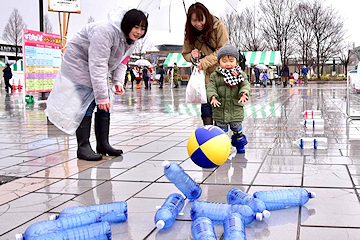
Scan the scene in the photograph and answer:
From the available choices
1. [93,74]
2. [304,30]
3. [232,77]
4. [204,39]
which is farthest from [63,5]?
[304,30]

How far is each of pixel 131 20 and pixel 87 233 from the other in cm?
290

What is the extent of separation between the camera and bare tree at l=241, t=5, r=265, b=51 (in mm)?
55500

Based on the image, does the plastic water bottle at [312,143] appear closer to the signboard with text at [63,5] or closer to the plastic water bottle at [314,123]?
the plastic water bottle at [314,123]

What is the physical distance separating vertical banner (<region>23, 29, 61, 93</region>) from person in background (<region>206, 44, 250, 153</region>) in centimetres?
952

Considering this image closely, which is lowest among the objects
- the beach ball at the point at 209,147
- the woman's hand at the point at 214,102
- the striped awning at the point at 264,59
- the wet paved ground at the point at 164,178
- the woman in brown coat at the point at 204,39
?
the wet paved ground at the point at 164,178

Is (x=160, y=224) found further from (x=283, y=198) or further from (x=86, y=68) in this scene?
(x=86, y=68)

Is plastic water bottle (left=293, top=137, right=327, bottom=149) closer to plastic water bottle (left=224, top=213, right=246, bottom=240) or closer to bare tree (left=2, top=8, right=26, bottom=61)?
plastic water bottle (left=224, top=213, right=246, bottom=240)

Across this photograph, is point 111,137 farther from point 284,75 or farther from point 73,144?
point 284,75

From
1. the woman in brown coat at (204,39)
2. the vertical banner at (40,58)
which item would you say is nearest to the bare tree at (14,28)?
the vertical banner at (40,58)

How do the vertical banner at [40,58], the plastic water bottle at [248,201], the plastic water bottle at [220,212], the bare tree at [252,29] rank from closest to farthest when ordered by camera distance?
the plastic water bottle at [220,212] → the plastic water bottle at [248,201] → the vertical banner at [40,58] → the bare tree at [252,29]

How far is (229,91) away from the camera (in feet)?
18.9

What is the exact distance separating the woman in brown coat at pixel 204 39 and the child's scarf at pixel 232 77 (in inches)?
23.7

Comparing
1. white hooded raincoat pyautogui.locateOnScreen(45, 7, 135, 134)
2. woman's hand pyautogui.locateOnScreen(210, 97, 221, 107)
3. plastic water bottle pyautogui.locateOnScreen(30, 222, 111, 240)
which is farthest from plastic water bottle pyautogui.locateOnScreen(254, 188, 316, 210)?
white hooded raincoat pyautogui.locateOnScreen(45, 7, 135, 134)

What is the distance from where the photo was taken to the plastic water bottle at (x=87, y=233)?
266cm
